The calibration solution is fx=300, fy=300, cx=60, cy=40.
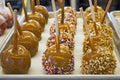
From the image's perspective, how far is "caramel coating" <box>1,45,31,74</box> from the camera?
3.11 ft

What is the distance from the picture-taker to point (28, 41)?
3.58ft

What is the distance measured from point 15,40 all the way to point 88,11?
619 mm

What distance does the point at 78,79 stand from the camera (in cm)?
91

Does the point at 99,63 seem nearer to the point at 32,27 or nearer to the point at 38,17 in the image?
the point at 32,27

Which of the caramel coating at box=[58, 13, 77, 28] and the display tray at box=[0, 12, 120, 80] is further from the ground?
the caramel coating at box=[58, 13, 77, 28]

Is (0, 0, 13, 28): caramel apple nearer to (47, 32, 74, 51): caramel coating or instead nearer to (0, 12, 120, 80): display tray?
(0, 12, 120, 80): display tray

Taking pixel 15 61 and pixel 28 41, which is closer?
pixel 15 61

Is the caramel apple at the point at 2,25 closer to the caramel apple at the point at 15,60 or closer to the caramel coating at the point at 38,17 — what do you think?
the caramel coating at the point at 38,17

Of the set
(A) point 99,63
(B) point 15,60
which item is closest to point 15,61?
(B) point 15,60

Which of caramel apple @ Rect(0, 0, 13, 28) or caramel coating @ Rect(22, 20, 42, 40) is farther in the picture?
caramel apple @ Rect(0, 0, 13, 28)

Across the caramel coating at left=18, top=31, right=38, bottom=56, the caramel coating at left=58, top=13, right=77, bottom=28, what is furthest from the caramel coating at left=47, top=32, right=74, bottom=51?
the caramel coating at left=58, top=13, right=77, bottom=28

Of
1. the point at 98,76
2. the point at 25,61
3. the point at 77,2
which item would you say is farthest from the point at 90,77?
the point at 77,2

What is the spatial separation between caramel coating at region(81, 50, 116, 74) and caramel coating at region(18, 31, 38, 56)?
9.5 inches

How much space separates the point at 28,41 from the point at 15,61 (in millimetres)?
157
